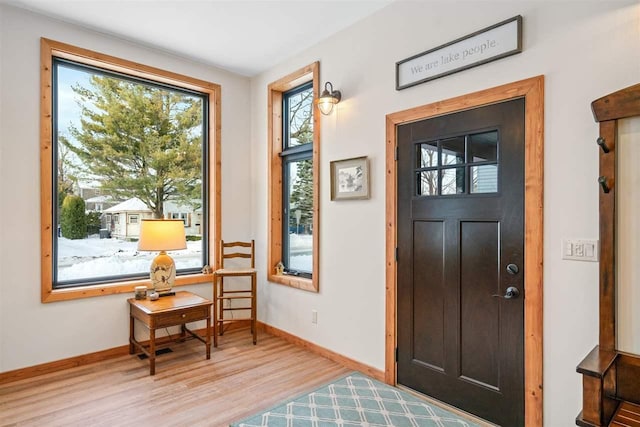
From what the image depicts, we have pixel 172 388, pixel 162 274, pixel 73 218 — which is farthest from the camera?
pixel 162 274

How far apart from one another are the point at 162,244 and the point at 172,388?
1247 mm

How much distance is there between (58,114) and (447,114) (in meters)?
3.36

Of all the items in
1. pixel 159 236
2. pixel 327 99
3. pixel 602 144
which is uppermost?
pixel 327 99

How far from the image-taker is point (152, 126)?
3.91 meters

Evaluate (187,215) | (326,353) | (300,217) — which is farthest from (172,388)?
(300,217)

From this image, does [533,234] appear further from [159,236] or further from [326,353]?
[159,236]

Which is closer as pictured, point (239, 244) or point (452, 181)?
point (452, 181)

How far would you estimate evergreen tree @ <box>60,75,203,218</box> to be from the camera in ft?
11.7

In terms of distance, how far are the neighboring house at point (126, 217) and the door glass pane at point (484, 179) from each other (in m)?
3.19

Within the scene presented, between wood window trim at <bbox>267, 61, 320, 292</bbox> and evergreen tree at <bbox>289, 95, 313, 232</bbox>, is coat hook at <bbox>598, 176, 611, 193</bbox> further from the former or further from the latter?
wood window trim at <bbox>267, 61, 320, 292</bbox>

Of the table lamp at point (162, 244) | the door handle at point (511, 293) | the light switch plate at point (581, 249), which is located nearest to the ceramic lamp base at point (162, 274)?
the table lamp at point (162, 244)

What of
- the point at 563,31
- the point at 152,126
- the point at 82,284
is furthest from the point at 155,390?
the point at 563,31

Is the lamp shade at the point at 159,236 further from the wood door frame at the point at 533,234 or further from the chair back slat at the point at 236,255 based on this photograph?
the wood door frame at the point at 533,234

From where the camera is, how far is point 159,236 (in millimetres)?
3441
